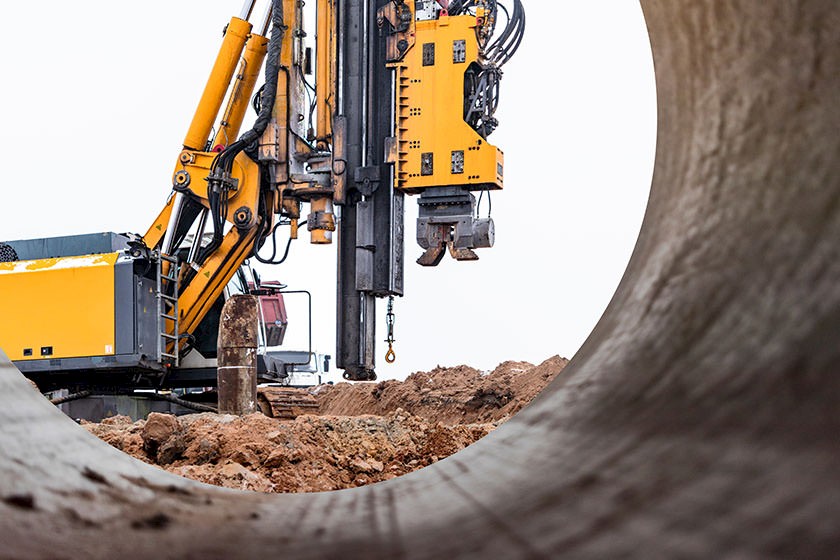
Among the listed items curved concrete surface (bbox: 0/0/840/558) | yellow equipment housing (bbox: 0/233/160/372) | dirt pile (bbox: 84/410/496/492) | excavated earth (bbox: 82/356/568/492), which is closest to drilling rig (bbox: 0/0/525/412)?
yellow equipment housing (bbox: 0/233/160/372)

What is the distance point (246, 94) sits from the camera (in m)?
9.80

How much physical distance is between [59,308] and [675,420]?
8985mm

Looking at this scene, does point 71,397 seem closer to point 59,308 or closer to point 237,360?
point 59,308

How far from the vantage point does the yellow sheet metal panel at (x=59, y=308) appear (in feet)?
28.9

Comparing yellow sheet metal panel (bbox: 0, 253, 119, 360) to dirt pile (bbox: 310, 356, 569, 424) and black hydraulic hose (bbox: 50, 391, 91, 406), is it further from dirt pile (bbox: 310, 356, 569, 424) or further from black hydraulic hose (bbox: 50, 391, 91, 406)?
dirt pile (bbox: 310, 356, 569, 424)

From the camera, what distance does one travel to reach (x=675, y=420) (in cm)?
67

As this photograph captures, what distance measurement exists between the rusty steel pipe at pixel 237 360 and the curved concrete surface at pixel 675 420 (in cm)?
621

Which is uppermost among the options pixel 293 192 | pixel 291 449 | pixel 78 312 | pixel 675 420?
pixel 293 192

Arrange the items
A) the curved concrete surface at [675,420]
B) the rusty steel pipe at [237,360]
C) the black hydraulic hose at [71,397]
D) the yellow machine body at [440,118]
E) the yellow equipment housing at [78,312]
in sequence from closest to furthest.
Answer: the curved concrete surface at [675,420]
the rusty steel pipe at [237,360]
the black hydraulic hose at [71,397]
the yellow equipment housing at [78,312]
the yellow machine body at [440,118]

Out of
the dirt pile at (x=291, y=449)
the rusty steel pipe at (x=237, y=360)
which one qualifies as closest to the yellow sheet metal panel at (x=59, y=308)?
the rusty steel pipe at (x=237, y=360)

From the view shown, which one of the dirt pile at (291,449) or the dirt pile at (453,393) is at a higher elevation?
the dirt pile at (291,449)

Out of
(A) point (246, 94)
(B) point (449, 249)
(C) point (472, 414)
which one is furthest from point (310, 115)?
(C) point (472, 414)

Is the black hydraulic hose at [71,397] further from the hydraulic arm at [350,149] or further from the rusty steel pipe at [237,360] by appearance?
the rusty steel pipe at [237,360]

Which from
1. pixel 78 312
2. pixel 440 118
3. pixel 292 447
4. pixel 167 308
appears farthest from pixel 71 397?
pixel 292 447
